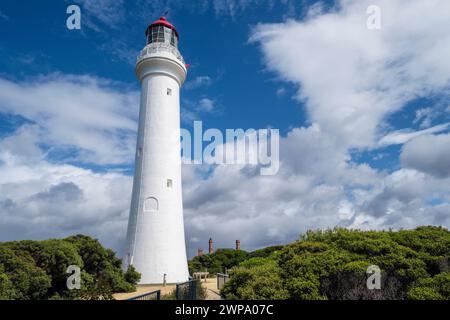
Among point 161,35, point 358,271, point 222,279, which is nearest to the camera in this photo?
point 358,271

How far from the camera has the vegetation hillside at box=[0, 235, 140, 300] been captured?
1104 centimetres

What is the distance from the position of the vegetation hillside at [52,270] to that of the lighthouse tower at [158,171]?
2.61 meters

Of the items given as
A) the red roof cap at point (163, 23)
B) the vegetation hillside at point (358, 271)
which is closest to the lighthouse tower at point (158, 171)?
the red roof cap at point (163, 23)

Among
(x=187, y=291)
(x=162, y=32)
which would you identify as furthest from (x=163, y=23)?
(x=187, y=291)

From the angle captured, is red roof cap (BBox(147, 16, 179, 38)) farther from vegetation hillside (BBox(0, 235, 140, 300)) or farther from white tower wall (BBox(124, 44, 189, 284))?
vegetation hillside (BBox(0, 235, 140, 300))

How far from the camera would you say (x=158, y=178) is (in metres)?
19.8

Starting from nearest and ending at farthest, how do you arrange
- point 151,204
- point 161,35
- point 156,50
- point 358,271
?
point 358,271 < point 151,204 < point 156,50 < point 161,35

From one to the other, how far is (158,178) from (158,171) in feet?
1.38

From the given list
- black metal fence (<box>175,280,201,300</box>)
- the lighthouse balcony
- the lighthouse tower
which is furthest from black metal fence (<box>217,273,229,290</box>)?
the lighthouse balcony

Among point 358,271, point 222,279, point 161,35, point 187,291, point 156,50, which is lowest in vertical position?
point 222,279

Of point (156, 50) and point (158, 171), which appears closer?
point (158, 171)

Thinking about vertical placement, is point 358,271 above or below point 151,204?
below

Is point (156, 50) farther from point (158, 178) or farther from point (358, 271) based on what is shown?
point (358, 271)

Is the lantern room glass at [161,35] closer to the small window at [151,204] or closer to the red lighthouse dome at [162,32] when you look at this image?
the red lighthouse dome at [162,32]
